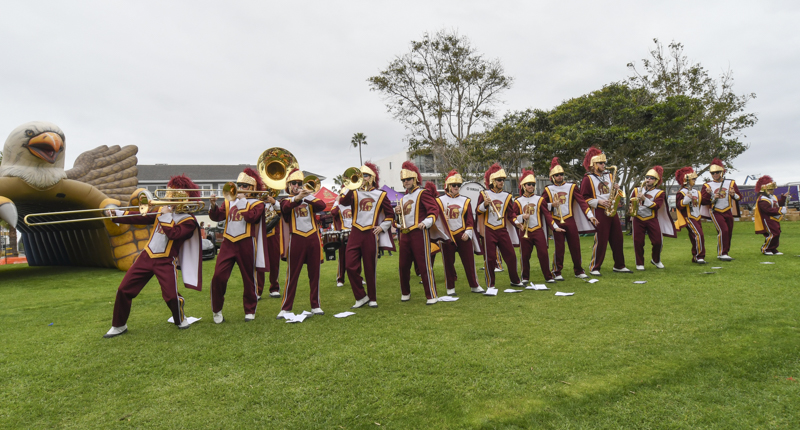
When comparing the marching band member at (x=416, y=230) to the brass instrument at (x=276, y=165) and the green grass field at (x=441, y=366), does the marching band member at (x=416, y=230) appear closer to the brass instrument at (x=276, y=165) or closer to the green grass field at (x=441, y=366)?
the green grass field at (x=441, y=366)

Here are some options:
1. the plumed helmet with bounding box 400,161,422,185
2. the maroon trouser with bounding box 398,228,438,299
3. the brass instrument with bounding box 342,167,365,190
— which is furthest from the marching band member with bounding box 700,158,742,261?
the brass instrument with bounding box 342,167,365,190

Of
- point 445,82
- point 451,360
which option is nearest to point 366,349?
point 451,360

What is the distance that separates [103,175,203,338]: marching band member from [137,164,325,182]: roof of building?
41536mm

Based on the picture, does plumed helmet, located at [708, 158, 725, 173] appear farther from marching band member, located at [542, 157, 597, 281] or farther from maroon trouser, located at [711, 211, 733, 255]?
marching band member, located at [542, 157, 597, 281]

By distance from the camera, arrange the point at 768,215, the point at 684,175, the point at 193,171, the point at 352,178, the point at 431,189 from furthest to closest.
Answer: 1. the point at 193,171
2. the point at 684,175
3. the point at 768,215
4. the point at 431,189
5. the point at 352,178

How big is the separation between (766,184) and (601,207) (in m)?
4.86

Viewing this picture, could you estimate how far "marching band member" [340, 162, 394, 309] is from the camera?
6066 millimetres

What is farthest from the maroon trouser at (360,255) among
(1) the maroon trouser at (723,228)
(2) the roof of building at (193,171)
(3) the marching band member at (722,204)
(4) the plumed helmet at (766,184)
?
(2) the roof of building at (193,171)

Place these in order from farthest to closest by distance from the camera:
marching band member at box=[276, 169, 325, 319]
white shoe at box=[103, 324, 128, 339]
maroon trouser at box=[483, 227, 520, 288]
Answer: maroon trouser at box=[483, 227, 520, 288], marching band member at box=[276, 169, 325, 319], white shoe at box=[103, 324, 128, 339]

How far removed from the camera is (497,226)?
722 centimetres

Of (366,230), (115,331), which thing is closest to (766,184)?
(366,230)

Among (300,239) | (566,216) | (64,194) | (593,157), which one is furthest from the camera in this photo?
(64,194)

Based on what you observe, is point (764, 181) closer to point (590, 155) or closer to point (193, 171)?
point (590, 155)

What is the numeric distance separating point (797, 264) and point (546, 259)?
4.67m
